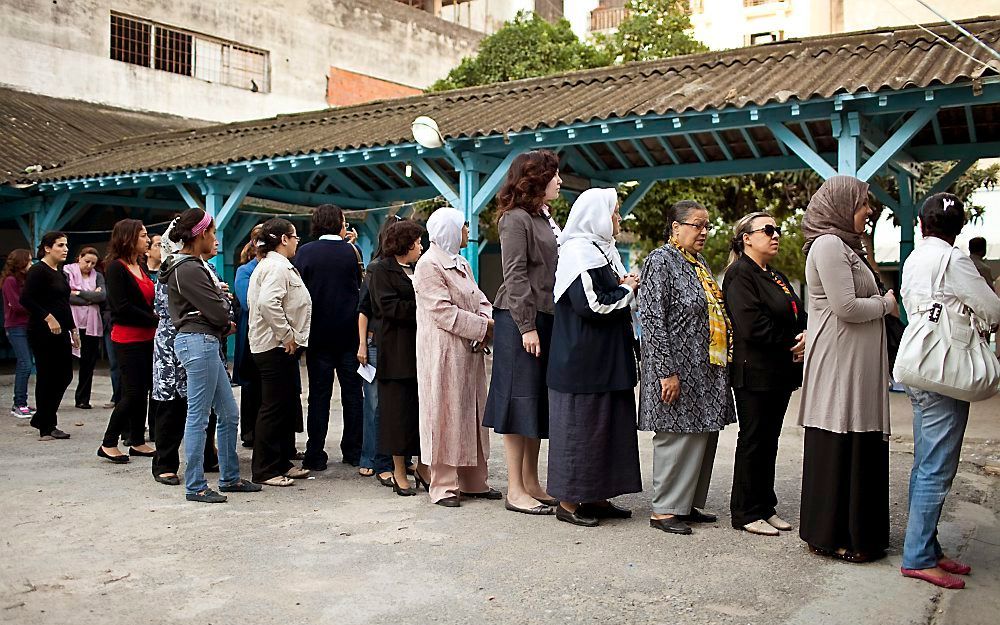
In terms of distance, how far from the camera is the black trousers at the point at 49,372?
8031 mm

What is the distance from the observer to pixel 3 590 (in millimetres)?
3990

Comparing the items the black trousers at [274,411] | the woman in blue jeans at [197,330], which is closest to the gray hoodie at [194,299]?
the woman in blue jeans at [197,330]

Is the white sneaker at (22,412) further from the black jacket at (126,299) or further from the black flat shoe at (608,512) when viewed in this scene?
the black flat shoe at (608,512)

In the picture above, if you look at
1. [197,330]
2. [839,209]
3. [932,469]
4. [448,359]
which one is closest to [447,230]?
[448,359]

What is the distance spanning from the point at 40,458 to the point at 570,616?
16.5 feet

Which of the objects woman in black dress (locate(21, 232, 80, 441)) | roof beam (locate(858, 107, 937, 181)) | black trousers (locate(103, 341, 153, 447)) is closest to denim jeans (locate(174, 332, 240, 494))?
black trousers (locate(103, 341, 153, 447))

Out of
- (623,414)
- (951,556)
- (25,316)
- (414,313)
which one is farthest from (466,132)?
(951,556)

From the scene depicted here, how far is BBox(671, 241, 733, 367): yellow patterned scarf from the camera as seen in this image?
5.00 m

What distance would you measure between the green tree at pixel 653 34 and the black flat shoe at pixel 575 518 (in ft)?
55.8

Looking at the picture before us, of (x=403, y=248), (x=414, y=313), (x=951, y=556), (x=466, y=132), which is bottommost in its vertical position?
(x=951, y=556)

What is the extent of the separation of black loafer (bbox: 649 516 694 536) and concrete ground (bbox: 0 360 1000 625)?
58mm

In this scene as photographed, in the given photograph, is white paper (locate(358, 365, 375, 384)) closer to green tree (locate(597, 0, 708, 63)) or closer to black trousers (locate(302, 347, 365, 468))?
black trousers (locate(302, 347, 365, 468))

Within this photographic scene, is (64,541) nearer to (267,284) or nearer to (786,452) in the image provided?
(267,284)

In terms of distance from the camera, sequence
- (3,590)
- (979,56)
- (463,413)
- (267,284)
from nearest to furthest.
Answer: (3,590) < (463,413) < (267,284) < (979,56)
